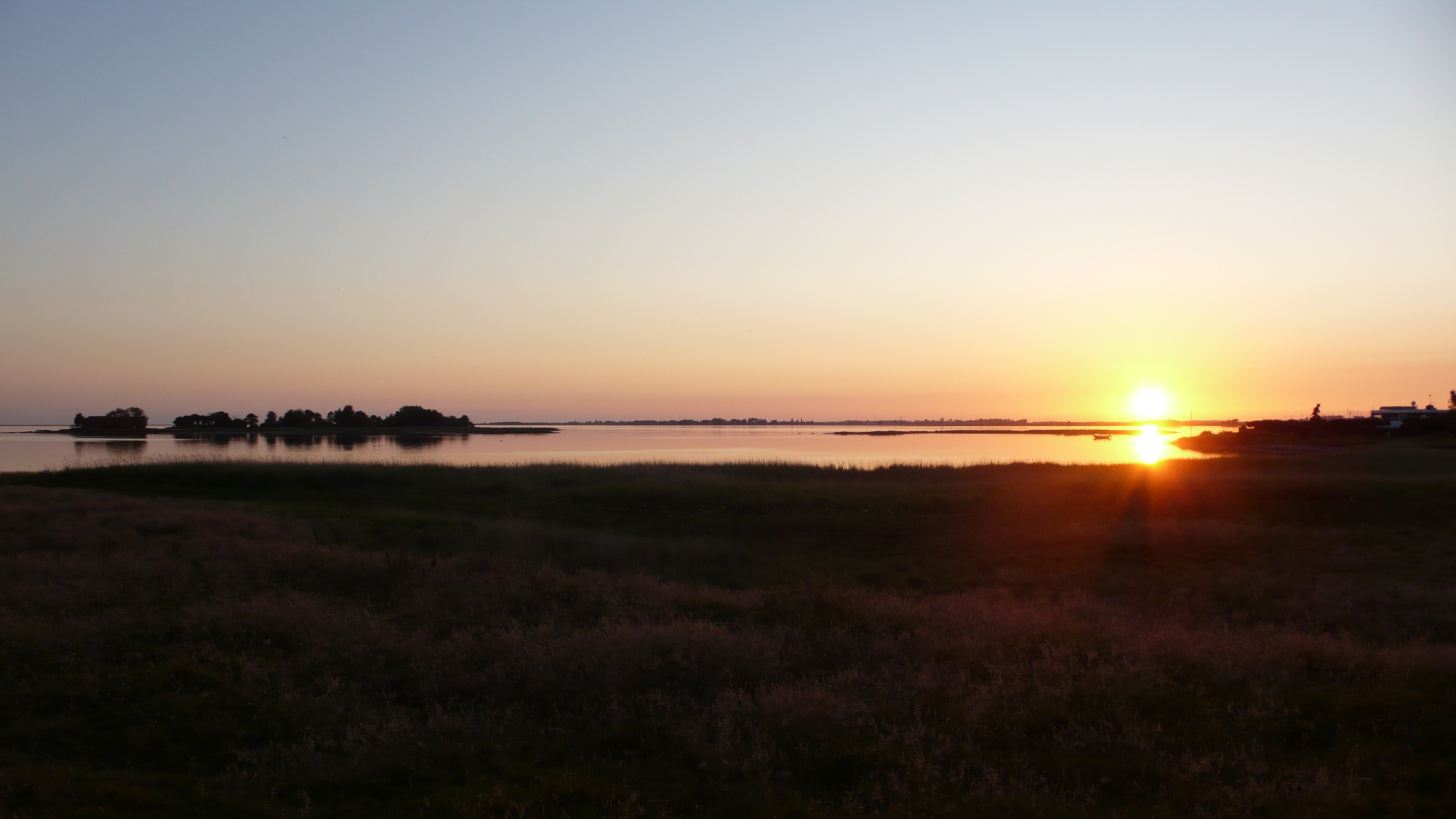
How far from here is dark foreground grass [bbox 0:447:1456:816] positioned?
7.66 m

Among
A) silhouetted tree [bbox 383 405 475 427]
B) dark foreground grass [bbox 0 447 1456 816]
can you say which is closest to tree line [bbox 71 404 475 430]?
silhouetted tree [bbox 383 405 475 427]

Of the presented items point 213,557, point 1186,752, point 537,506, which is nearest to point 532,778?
point 1186,752

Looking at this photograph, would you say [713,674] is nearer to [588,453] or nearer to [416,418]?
[588,453]

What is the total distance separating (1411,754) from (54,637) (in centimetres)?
1624

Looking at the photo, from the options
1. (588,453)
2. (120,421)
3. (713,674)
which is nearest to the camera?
(713,674)

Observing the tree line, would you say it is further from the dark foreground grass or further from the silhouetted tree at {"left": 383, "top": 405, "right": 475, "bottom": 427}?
the dark foreground grass

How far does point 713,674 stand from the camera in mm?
10922

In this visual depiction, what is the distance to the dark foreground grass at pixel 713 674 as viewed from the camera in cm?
766

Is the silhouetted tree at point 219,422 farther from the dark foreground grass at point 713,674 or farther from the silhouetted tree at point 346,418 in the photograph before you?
the dark foreground grass at point 713,674

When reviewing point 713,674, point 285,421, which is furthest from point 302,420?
point 713,674

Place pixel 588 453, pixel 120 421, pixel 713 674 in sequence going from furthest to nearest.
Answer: pixel 120 421 < pixel 588 453 < pixel 713 674

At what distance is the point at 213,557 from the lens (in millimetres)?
18250

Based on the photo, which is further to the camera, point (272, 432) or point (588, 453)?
point (272, 432)

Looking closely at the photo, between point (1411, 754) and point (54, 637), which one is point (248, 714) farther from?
point (1411, 754)
